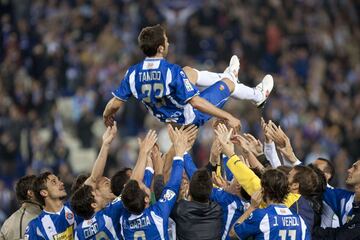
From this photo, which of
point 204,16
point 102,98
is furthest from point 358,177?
point 204,16

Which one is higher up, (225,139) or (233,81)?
(233,81)

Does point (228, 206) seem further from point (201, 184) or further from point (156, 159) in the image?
point (156, 159)

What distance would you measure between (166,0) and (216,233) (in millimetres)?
15716

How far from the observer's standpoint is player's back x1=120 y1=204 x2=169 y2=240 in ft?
34.0

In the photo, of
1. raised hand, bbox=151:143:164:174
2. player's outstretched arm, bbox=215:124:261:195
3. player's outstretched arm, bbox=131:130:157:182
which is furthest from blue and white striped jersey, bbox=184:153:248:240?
raised hand, bbox=151:143:164:174

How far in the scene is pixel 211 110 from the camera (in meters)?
11.3

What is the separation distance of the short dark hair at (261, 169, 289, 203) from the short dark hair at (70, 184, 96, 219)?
1840 mm

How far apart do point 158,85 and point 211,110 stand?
609 mm

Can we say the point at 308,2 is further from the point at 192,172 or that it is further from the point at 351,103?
the point at 192,172

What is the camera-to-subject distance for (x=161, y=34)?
37.0ft

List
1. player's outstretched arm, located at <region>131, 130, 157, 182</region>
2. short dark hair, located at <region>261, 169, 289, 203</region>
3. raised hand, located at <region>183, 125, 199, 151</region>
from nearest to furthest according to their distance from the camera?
short dark hair, located at <region>261, 169, 289, 203</region>
player's outstretched arm, located at <region>131, 130, 157, 182</region>
raised hand, located at <region>183, 125, 199, 151</region>

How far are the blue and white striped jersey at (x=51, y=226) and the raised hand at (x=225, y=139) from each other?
181 cm

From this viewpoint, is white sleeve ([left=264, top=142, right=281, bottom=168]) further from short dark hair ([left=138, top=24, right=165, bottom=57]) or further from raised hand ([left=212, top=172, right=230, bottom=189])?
short dark hair ([left=138, top=24, right=165, bottom=57])

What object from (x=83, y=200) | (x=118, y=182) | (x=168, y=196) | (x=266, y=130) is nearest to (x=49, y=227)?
(x=83, y=200)
